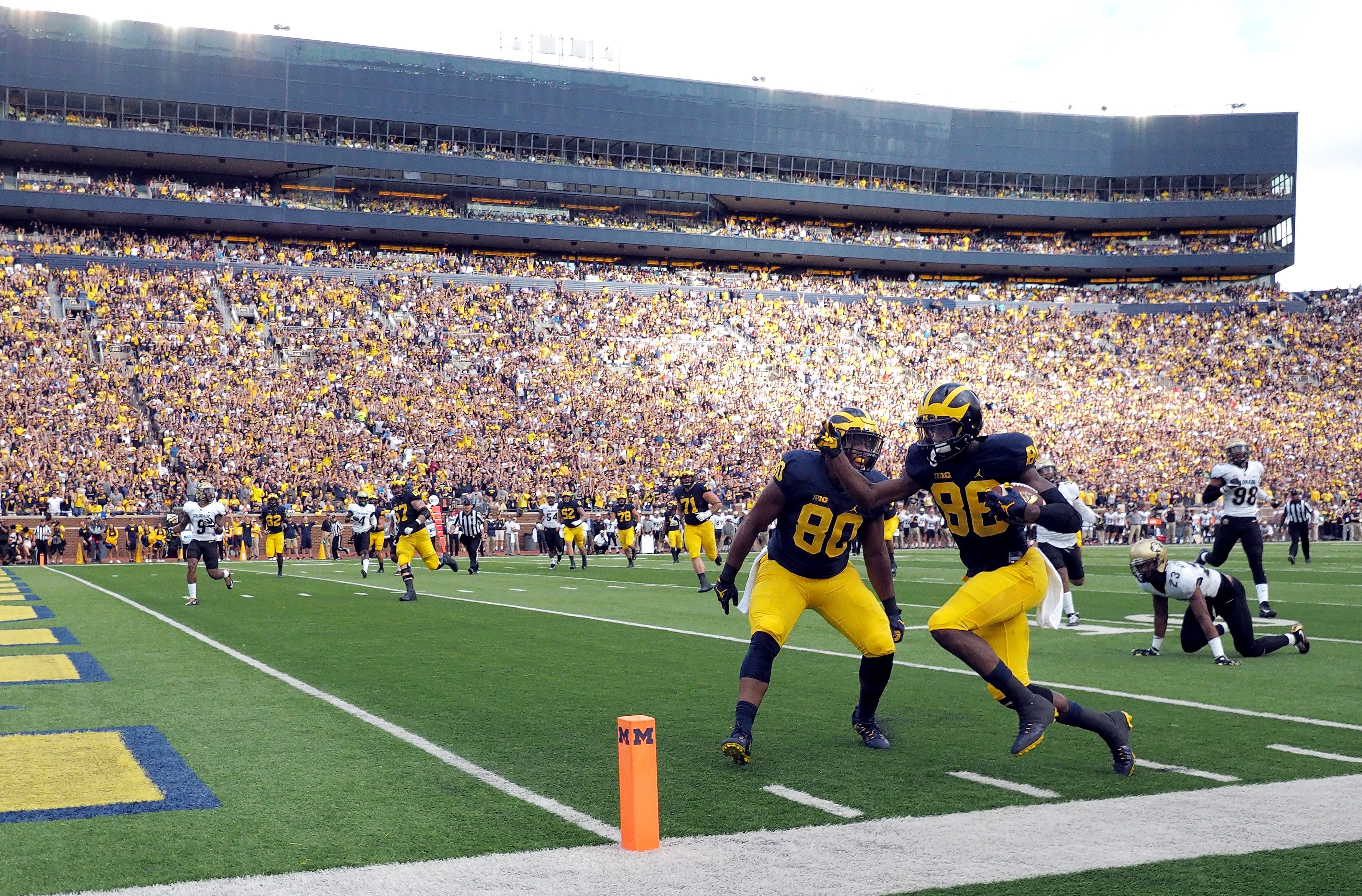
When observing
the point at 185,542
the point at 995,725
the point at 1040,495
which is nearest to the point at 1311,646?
the point at 995,725

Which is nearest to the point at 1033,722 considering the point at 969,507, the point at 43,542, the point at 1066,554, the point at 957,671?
the point at 969,507

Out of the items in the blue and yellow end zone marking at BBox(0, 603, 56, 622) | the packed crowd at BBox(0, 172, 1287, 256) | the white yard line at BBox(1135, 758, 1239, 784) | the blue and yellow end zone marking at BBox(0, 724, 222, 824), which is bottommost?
the blue and yellow end zone marking at BBox(0, 603, 56, 622)

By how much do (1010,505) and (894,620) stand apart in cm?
150

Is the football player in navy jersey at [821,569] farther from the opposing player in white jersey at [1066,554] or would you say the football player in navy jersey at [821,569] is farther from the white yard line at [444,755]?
the opposing player in white jersey at [1066,554]

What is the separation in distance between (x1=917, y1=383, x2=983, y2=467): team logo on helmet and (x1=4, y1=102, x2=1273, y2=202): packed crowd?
164 ft

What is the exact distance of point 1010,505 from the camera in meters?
5.03

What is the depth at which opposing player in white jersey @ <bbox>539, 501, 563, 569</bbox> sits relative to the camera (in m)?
24.8

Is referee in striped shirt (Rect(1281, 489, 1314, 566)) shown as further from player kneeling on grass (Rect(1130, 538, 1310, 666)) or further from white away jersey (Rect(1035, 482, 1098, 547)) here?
player kneeling on grass (Rect(1130, 538, 1310, 666))

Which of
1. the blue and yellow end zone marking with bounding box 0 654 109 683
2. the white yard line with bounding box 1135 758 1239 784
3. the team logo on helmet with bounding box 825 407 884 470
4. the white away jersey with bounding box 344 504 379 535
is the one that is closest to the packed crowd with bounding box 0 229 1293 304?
the white away jersey with bounding box 344 504 379 535

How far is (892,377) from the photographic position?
154 ft

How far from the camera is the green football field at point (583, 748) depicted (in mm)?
4453

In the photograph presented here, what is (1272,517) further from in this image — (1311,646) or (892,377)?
(1311,646)

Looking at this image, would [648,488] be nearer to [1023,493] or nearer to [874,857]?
[1023,493]

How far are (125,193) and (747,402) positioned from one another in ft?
87.2
